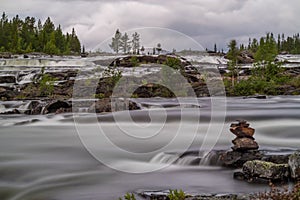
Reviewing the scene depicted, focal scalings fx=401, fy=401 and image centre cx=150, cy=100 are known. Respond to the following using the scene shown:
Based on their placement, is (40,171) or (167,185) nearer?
(167,185)

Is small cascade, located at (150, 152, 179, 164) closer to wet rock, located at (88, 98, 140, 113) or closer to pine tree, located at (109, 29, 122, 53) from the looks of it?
wet rock, located at (88, 98, 140, 113)

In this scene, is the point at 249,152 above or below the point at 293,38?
below

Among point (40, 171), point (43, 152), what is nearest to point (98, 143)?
point (43, 152)

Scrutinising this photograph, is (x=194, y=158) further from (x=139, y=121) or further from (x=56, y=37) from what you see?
(x=56, y=37)

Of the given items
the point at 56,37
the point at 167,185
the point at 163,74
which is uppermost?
the point at 56,37

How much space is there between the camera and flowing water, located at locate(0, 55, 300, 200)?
26.3ft

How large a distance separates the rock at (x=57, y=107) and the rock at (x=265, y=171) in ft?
45.4

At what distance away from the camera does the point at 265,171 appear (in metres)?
8.02

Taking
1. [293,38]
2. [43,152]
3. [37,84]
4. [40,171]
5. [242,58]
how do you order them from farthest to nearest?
1. [293,38]
2. [242,58]
3. [37,84]
4. [43,152]
5. [40,171]

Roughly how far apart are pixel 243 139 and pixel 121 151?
3.59 metres

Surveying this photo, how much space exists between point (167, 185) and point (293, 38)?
118m

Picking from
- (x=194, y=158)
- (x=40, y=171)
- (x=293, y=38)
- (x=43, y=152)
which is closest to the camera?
(x=40, y=171)

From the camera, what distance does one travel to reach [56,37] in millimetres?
90938

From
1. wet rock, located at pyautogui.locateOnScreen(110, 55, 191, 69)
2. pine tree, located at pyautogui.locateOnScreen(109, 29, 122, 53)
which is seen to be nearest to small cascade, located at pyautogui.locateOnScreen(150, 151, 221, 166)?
wet rock, located at pyautogui.locateOnScreen(110, 55, 191, 69)
